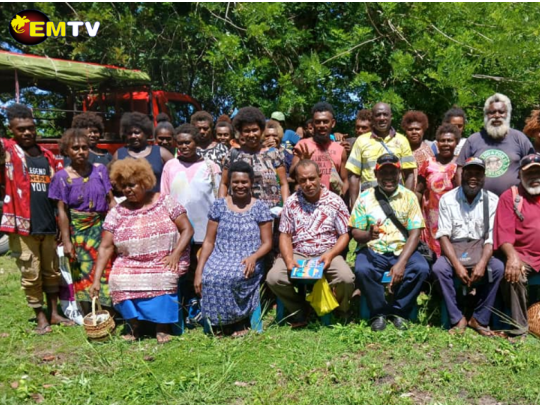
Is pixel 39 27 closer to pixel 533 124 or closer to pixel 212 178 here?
pixel 212 178

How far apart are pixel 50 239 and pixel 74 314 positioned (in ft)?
2.77

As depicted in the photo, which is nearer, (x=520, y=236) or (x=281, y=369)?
(x=281, y=369)

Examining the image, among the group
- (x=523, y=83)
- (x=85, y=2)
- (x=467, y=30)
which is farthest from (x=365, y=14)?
(x=85, y=2)

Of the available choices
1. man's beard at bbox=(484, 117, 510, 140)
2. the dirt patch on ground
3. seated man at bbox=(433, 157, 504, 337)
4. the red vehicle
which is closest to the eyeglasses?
seated man at bbox=(433, 157, 504, 337)

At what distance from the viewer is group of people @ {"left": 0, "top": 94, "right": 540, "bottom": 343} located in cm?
454

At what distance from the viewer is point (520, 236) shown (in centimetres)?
446

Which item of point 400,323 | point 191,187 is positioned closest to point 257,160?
point 191,187

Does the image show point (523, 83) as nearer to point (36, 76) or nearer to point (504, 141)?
point (504, 141)

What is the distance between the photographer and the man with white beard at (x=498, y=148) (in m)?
4.91

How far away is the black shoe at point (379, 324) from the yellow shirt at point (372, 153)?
1.36 meters

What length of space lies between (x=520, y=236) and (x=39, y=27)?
10114 millimetres

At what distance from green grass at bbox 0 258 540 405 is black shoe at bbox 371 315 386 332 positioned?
2.5 inches

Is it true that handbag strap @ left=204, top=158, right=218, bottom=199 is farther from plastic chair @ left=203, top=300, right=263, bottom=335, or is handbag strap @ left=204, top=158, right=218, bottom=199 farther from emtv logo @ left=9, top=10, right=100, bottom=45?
emtv logo @ left=9, top=10, right=100, bottom=45

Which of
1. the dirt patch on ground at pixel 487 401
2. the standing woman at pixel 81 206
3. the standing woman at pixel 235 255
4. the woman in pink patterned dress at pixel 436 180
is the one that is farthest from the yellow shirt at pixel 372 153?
the standing woman at pixel 81 206
